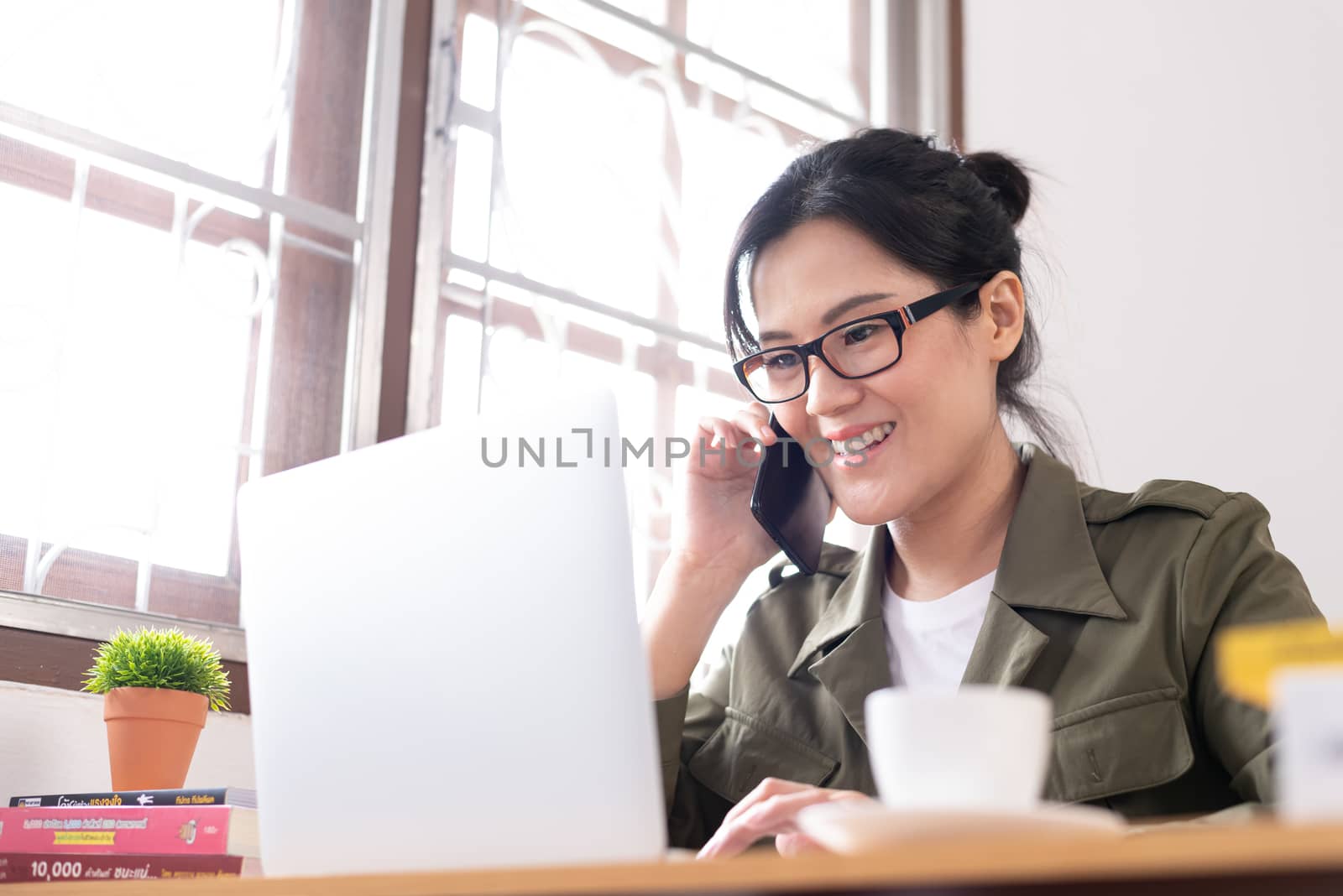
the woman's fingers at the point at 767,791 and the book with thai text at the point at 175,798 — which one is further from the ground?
the woman's fingers at the point at 767,791

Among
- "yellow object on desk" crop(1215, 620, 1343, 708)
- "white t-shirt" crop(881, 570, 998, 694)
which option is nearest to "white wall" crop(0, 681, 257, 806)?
"white t-shirt" crop(881, 570, 998, 694)

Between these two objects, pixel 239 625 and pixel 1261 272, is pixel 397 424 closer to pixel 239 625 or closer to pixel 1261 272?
pixel 239 625

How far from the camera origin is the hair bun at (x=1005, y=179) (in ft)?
5.76

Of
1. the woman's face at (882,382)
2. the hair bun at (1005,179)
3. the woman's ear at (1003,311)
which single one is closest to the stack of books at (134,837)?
the woman's face at (882,382)

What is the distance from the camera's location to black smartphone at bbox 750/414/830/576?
5.34 ft

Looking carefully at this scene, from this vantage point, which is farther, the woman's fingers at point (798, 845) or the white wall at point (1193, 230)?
the white wall at point (1193, 230)

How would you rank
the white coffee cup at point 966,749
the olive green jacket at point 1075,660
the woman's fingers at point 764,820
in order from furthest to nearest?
the olive green jacket at point 1075,660 → the woman's fingers at point 764,820 → the white coffee cup at point 966,749

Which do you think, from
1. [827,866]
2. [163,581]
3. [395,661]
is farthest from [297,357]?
[827,866]

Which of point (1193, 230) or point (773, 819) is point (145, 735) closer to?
point (773, 819)

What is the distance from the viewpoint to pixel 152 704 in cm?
137

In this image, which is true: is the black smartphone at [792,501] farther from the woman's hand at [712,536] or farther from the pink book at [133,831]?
the pink book at [133,831]

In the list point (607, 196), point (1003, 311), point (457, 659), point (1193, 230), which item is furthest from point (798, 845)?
point (1193, 230)

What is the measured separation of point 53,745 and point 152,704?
0.26m

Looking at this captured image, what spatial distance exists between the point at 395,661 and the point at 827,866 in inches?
13.9
